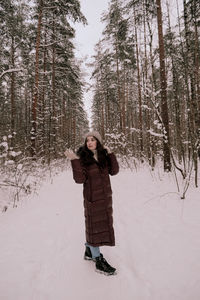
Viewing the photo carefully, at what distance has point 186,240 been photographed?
2.52 m

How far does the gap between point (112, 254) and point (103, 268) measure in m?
0.40

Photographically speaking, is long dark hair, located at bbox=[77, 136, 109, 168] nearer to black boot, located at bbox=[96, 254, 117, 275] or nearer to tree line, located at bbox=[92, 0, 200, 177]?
black boot, located at bbox=[96, 254, 117, 275]

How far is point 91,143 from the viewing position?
2.25m

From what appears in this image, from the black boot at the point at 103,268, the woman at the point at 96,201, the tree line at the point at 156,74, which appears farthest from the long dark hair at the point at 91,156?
the tree line at the point at 156,74

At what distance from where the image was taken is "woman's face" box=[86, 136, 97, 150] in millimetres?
2252

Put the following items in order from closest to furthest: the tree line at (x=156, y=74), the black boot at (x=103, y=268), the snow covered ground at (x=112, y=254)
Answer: the snow covered ground at (x=112, y=254), the black boot at (x=103, y=268), the tree line at (x=156, y=74)

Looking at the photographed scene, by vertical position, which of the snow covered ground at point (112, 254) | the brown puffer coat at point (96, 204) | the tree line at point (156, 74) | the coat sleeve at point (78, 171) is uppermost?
the tree line at point (156, 74)

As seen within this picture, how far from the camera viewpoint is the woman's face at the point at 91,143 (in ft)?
7.39

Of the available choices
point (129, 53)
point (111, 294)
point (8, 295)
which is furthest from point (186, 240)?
point (129, 53)

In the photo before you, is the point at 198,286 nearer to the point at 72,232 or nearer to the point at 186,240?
the point at 186,240

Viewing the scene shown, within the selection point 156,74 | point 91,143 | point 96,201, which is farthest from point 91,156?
point 156,74

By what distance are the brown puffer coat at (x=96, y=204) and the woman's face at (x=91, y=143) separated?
254mm

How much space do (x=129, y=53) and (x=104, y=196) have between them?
1371cm

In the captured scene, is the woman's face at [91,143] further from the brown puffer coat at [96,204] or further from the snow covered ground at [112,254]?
the snow covered ground at [112,254]
